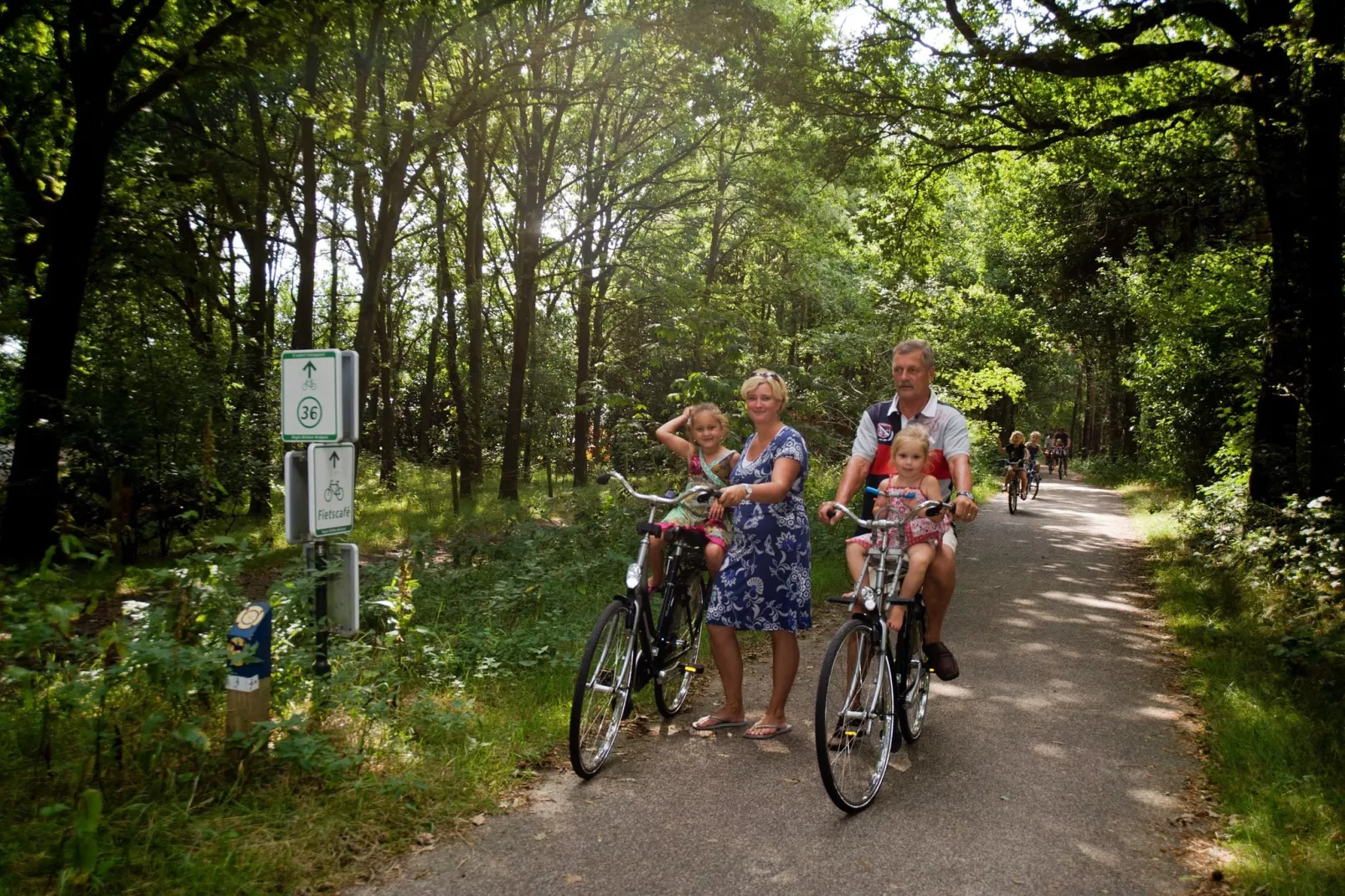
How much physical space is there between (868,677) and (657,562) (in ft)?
4.54

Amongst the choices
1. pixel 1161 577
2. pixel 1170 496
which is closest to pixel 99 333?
pixel 1161 577

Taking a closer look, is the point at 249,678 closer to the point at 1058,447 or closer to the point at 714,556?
the point at 714,556

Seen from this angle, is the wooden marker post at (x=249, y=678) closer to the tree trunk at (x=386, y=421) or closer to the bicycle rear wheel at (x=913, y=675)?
the bicycle rear wheel at (x=913, y=675)

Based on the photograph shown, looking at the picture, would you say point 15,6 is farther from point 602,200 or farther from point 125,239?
point 602,200

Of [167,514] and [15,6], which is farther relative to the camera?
[167,514]

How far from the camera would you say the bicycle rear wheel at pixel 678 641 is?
5.06 meters

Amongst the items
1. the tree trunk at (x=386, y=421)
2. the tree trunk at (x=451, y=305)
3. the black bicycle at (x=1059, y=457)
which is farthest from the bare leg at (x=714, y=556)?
the black bicycle at (x=1059, y=457)

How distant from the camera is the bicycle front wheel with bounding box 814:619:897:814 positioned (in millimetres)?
3941

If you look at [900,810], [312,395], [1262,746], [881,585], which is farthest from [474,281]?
[1262,746]

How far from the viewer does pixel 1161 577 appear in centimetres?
1042

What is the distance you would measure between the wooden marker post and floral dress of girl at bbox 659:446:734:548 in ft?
6.83

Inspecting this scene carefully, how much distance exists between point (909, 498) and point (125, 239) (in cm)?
1317

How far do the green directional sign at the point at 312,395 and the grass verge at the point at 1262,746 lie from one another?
4477 millimetres

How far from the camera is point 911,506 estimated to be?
471 cm
